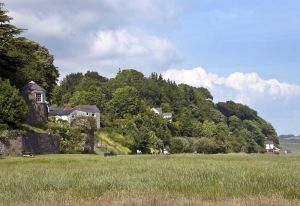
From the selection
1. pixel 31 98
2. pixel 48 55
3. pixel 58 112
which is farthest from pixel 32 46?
pixel 58 112

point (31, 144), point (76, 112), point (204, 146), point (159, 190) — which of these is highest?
point (76, 112)

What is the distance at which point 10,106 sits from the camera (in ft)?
196

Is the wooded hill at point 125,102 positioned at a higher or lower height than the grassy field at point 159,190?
higher

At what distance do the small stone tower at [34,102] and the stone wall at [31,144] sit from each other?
6.17 meters

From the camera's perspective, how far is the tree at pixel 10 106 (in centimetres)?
5946

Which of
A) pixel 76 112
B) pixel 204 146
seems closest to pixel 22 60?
pixel 76 112

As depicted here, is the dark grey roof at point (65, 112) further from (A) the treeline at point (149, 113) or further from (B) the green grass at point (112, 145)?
(B) the green grass at point (112, 145)

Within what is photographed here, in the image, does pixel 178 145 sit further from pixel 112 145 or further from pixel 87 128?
pixel 87 128

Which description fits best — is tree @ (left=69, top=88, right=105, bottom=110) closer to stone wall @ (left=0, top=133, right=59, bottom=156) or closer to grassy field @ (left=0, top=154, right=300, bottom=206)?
stone wall @ (left=0, top=133, right=59, bottom=156)

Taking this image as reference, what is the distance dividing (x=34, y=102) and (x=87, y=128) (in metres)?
11.4

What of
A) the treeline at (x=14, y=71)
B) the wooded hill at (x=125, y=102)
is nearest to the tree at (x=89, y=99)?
the wooded hill at (x=125, y=102)

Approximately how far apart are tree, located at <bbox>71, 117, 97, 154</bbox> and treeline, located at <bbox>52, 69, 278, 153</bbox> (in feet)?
61.5

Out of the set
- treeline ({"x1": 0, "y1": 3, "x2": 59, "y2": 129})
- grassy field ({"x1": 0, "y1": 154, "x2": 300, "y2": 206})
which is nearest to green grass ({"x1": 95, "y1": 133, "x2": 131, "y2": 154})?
treeline ({"x1": 0, "y1": 3, "x2": 59, "y2": 129})

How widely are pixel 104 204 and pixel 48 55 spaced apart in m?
78.4
